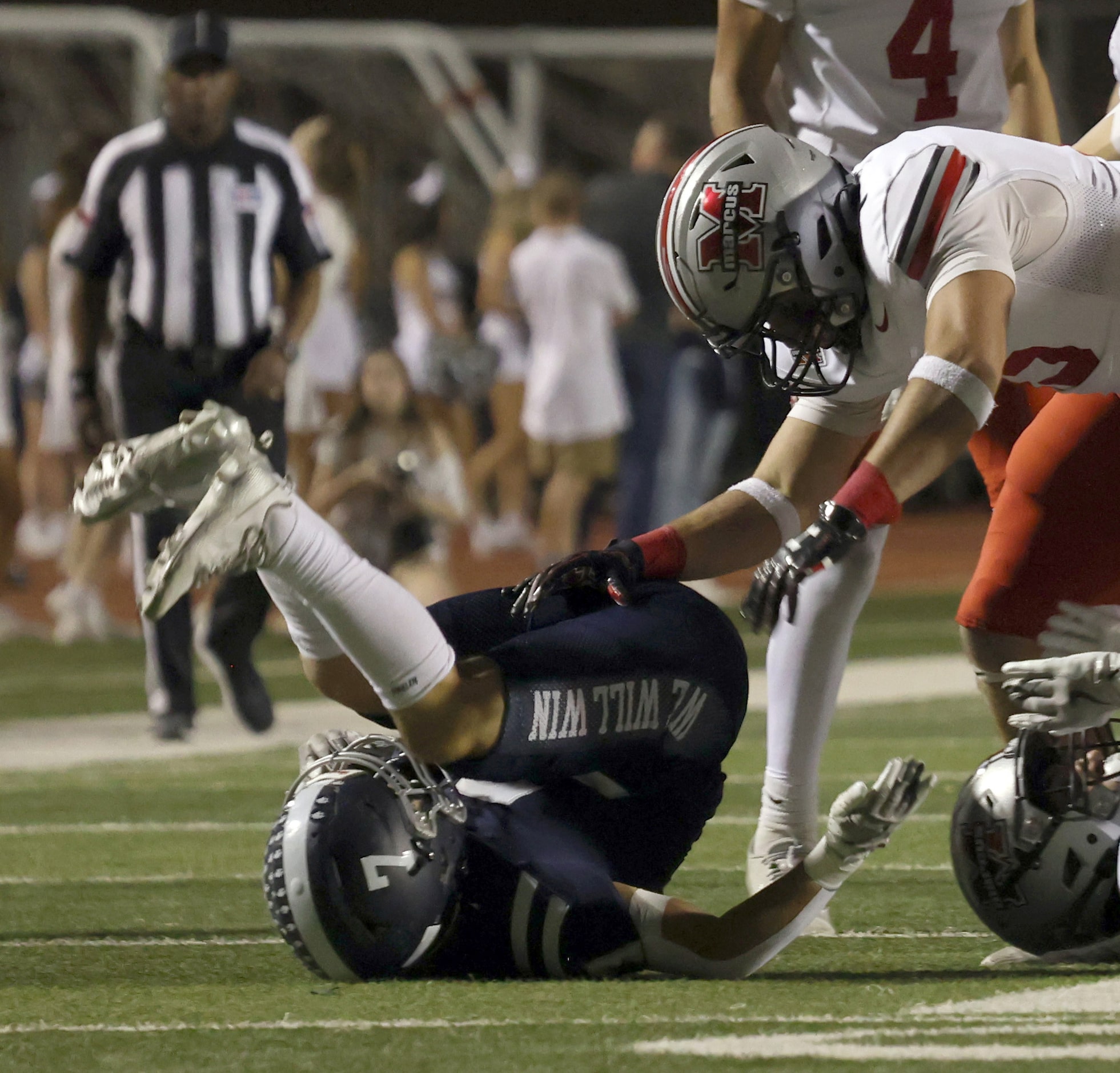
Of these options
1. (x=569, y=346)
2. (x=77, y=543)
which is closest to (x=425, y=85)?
(x=569, y=346)

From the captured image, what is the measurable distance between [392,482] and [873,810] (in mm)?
6092

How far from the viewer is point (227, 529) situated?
122 inches

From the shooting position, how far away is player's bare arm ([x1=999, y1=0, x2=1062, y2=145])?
14.8 feet

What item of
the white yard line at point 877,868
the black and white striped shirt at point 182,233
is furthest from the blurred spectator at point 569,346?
the white yard line at point 877,868

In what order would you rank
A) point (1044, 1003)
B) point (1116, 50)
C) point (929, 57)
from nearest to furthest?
point (1044, 1003) → point (1116, 50) → point (929, 57)

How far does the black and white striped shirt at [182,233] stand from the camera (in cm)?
680

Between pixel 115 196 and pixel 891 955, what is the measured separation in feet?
13.3

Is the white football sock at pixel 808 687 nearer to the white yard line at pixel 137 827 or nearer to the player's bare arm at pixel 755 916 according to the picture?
the player's bare arm at pixel 755 916

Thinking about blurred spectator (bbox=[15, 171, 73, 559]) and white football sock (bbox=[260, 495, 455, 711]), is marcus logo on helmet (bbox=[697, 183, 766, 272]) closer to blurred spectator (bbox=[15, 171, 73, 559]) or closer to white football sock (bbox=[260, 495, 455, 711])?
white football sock (bbox=[260, 495, 455, 711])

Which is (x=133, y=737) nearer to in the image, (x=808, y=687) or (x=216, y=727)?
(x=216, y=727)

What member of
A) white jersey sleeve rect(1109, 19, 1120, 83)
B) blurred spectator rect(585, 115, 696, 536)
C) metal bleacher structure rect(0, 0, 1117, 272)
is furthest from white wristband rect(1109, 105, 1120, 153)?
metal bleacher structure rect(0, 0, 1117, 272)

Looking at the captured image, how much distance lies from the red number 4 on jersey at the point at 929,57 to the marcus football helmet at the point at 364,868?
70.8 inches

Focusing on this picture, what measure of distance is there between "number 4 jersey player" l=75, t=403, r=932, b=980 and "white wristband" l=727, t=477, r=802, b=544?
16.3 inches

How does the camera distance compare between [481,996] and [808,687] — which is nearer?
[481,996]
